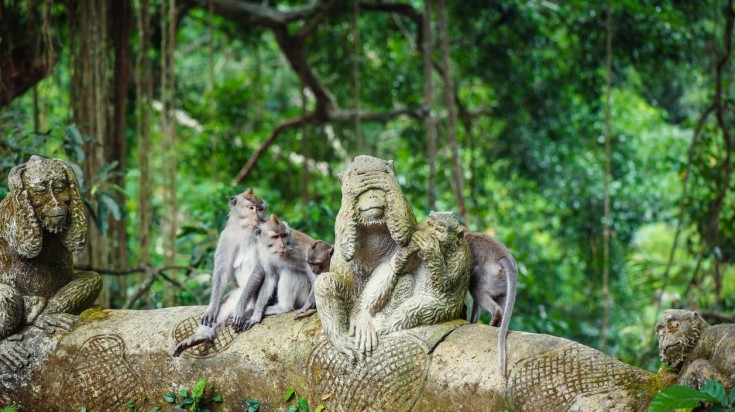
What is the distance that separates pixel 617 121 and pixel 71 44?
7.21m

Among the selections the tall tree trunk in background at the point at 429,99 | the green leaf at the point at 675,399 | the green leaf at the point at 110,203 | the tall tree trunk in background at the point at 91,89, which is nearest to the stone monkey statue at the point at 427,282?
the green leaf at the point at 675,399

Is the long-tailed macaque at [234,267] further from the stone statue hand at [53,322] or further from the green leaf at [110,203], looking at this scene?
the green leaf at [110,203]

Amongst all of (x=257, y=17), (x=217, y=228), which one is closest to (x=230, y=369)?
(x=217, y=228)

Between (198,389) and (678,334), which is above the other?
(678,334)

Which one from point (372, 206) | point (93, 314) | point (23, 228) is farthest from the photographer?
point (93, 314)

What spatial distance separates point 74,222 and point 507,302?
2302 mm

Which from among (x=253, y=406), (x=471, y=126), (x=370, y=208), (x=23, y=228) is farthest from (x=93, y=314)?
(x=471, y=126)

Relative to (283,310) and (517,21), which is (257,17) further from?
(283,310)

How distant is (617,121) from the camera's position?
11656 mm

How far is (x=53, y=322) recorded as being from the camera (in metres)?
4.68

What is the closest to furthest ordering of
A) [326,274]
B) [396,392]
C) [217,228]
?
[396,392], [326,274], [217,228]

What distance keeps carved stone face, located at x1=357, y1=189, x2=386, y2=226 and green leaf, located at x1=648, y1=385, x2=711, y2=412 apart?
1.58 meters

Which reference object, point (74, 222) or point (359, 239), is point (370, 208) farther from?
point (74, 222)

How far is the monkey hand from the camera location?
4609 mm
